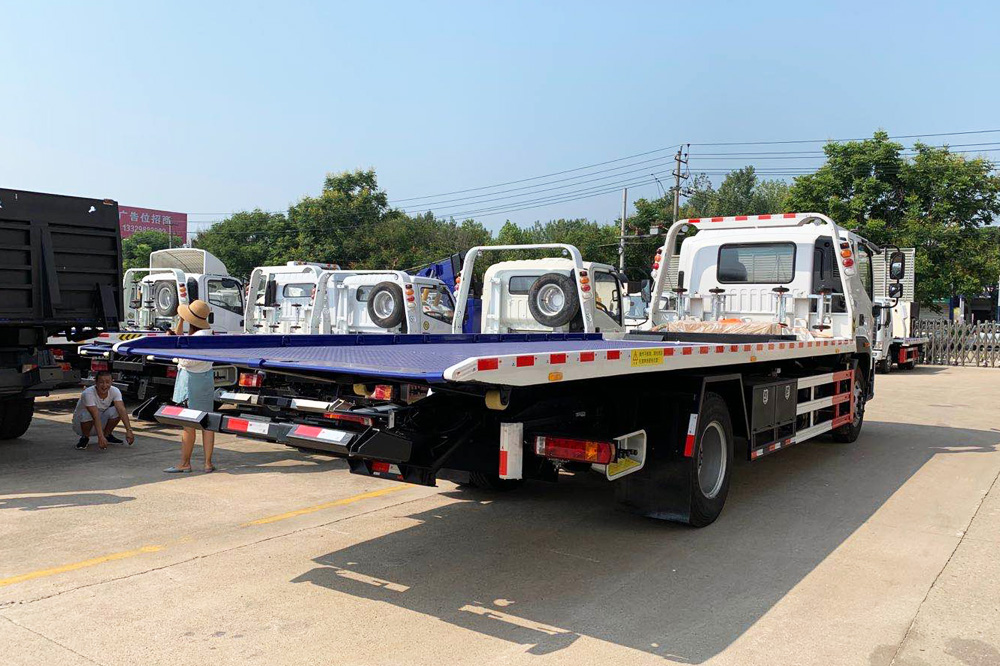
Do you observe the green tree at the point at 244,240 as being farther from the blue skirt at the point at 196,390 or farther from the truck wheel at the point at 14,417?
the blue skirt at the point at 196,390

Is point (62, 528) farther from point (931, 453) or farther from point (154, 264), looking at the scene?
point (154, 264)

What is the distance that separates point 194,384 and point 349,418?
2.72m

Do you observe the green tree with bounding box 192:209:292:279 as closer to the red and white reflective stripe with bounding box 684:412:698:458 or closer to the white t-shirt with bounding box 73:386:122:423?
the white t-shirt with bounding box 73:386:122:423

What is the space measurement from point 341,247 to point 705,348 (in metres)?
35.3

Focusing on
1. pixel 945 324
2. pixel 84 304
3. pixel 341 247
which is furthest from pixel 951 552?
pixel 341 247

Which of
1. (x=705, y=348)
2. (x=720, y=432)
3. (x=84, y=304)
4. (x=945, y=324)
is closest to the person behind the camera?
(x=705, y=348)

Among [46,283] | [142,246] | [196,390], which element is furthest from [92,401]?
[142,246]

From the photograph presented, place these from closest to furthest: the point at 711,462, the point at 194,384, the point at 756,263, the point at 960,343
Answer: the point at 711,462 < the point at 194,384 < the point at 756,263 < the point at 960,343

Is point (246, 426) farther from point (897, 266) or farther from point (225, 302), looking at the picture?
point (225, 302)

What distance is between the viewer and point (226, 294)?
1736 centimetres

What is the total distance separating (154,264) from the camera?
21500 millimetres

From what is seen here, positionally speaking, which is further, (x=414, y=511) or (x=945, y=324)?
(x=945, y=324)

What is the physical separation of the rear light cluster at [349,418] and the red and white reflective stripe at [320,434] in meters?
0.09

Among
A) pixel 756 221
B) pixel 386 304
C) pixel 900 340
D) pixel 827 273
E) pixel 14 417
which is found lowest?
pixel 14 417
